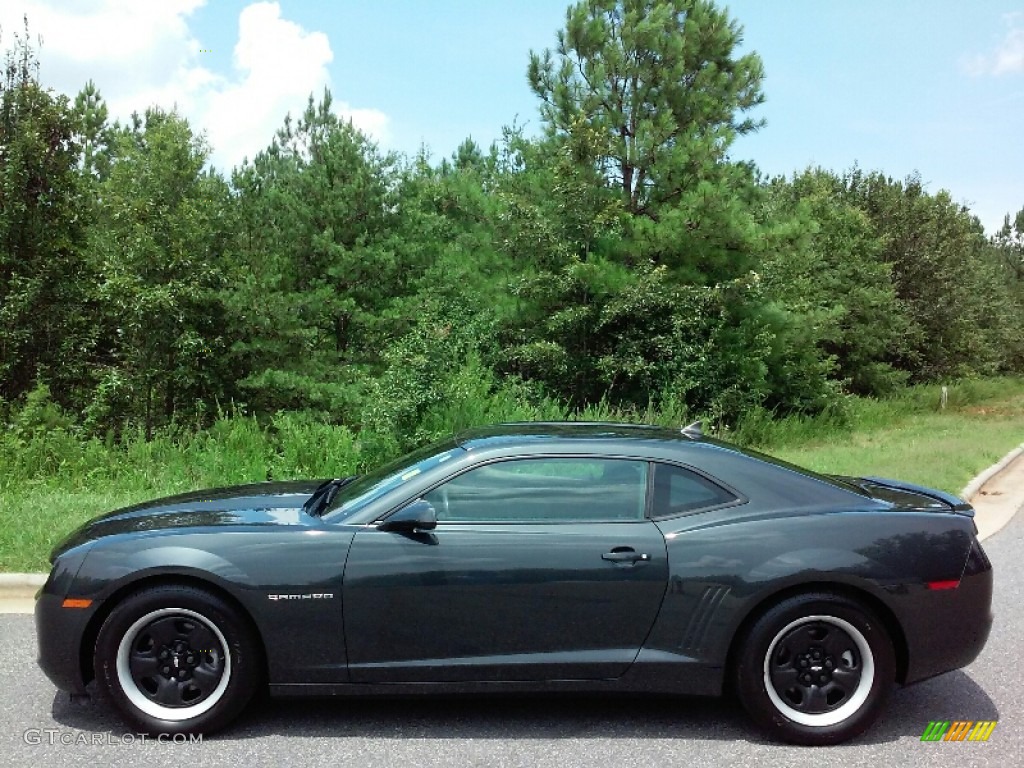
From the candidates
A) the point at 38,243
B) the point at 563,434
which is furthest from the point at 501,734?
the point at 38,243

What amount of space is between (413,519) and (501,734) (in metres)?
1.04

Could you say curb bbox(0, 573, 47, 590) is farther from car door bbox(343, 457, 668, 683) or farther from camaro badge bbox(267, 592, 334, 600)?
car door bbox(343, 457, 668, 683)

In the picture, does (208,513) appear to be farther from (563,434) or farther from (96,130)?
(96,130)

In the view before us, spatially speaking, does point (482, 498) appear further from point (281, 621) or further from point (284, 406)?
point (284, 406)

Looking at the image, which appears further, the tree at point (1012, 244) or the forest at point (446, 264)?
the tree at point (1012, 244)

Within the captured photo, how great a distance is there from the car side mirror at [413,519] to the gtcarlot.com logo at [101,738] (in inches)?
48.6

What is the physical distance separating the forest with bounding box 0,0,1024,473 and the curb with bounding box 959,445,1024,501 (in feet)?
15.4

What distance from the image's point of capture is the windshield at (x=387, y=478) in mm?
4027

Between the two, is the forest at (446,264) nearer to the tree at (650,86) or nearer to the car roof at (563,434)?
the tree at (650,86)

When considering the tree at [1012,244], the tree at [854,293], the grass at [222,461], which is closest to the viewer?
the grass at [222,461]

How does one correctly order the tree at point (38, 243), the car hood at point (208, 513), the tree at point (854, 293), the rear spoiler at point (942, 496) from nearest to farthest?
the car hood at point (208, 513)
the rear spoiler at point (942, 496)
the tree at point (38, 243)
the tree at point (854, 293)

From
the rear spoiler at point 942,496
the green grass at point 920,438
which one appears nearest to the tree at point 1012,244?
the green grass at point 920,438

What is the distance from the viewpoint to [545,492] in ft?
13.0

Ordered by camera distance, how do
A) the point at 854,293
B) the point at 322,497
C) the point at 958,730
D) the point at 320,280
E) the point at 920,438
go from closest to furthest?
the point at 958,730 → the point at 322,497 → the point at 920,438 → the point at 320,280 → the point at 854,293
